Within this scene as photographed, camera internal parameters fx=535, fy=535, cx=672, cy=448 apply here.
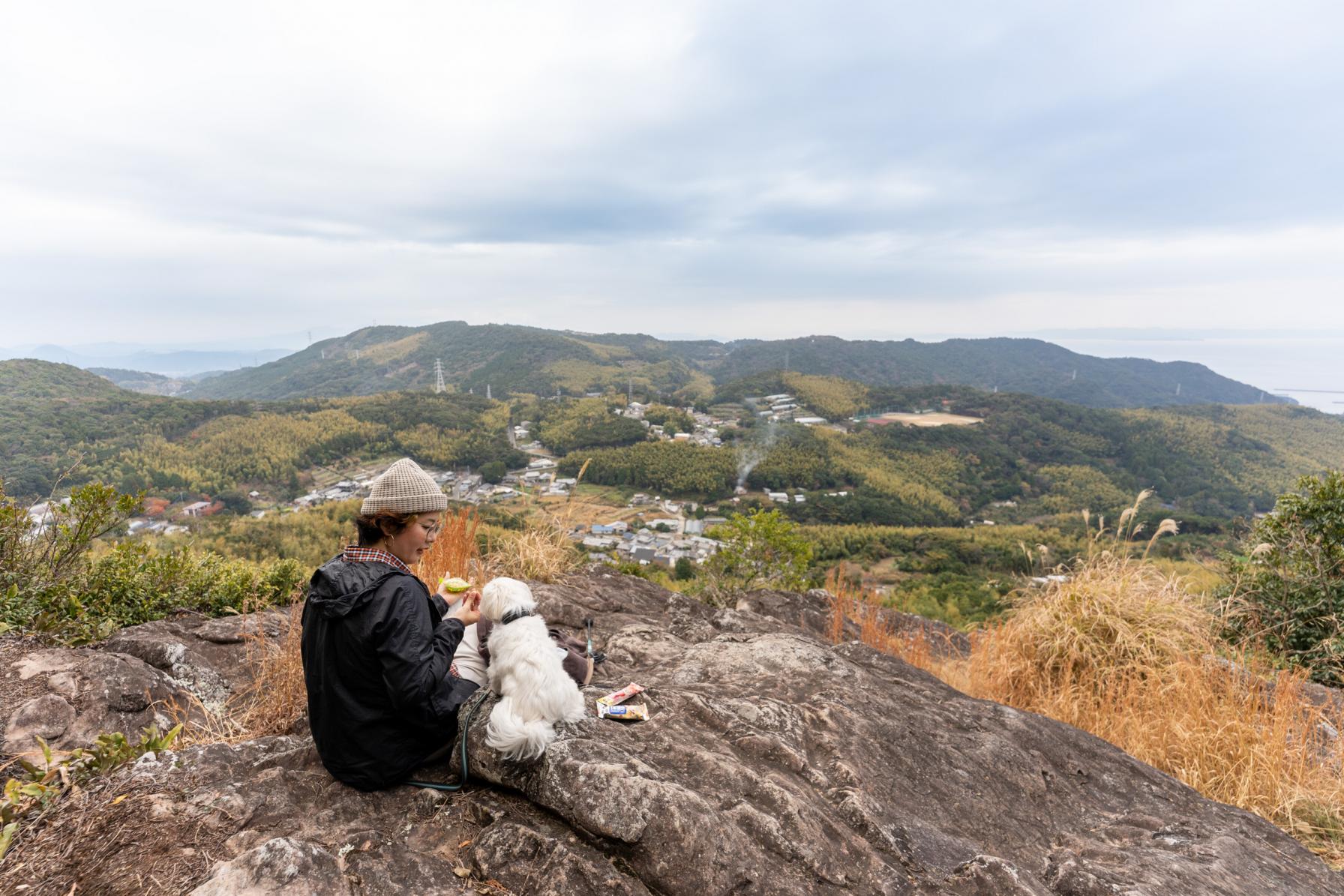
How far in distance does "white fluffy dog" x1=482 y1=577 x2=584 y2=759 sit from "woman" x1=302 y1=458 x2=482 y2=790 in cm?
27

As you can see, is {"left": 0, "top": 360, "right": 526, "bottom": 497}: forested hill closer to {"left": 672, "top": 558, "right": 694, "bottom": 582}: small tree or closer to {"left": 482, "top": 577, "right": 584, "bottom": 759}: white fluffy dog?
{"left": 672, "top": 558, "right": 694, "bottom": 582}: small tree

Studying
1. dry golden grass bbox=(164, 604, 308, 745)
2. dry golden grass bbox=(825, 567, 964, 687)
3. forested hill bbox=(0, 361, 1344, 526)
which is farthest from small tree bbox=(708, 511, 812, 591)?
forested hill bbox=(0, 361, 1344, 526)

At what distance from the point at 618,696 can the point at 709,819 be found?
794 mm

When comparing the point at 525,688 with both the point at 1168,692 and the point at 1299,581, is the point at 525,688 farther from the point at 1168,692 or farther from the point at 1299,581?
the point at 1299,581

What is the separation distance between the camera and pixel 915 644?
5.52 metres

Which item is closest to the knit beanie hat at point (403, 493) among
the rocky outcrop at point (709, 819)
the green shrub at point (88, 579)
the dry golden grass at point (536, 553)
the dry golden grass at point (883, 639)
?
the rocky outcrop at point (709, 819)

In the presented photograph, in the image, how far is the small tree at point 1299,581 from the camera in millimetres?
6023

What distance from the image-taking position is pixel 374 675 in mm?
2141

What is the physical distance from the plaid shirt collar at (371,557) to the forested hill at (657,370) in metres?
107

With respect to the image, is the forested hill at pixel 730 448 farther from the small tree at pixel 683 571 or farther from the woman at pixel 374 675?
the woman at pixel 374 675

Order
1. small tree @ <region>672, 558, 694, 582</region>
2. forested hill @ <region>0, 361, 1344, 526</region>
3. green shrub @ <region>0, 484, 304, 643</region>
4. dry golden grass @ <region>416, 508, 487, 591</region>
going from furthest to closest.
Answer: forested hill @ <region>0, 361, 1344, 526</region>, small tree @ <region>672, 558, 694, 582</region>, dry golden grass @ <region>416, 508, 487, 591</region>, green shrub @ <region>0, 484, 304, 643</region>

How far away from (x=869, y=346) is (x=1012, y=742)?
624 feet

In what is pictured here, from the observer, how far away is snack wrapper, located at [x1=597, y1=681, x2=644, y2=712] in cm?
254

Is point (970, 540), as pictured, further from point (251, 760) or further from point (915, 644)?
point (251, 760)
